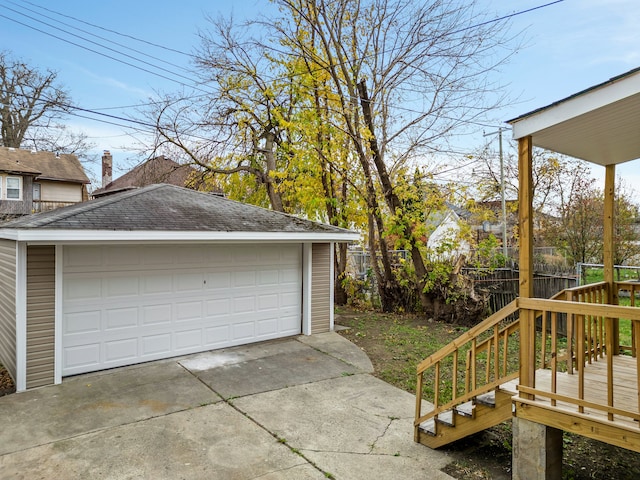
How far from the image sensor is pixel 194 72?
11.9 meters

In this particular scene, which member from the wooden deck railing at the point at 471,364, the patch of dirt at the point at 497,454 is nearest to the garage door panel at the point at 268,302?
the patch of dirt at the point at 497,454

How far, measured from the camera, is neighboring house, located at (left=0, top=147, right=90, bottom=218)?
20219mm

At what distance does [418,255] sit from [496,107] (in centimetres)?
393

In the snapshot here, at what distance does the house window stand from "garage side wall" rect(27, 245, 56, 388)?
19.2 meters

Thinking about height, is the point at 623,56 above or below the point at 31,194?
above

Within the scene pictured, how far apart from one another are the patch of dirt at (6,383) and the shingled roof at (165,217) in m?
2.12

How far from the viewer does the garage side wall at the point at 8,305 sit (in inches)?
217

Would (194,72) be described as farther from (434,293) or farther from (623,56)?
(623,56)

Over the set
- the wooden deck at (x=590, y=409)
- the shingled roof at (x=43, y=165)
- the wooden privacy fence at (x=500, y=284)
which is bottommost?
the wooden deck at (x=590, y=409)

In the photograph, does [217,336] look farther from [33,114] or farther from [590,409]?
[33,114]

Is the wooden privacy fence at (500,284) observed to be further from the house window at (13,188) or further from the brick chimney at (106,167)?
the brick chimney at (106,167)

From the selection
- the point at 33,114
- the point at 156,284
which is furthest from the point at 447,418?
the point at 33,114

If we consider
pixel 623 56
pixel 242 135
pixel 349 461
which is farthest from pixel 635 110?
pixel 242 135

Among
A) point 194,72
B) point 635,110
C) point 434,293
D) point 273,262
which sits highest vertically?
point 194,72
